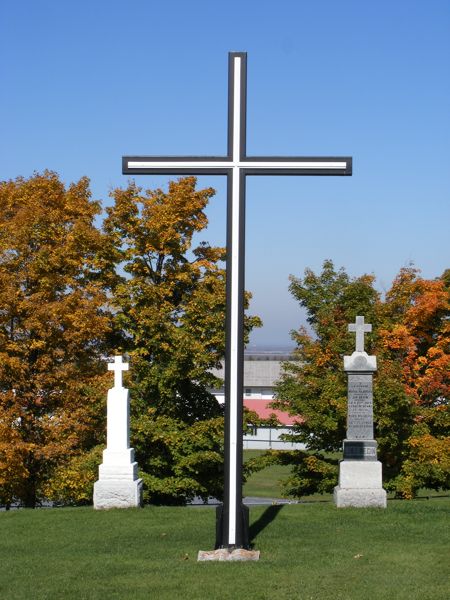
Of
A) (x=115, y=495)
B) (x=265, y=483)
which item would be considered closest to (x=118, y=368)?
(x=115, y=495)

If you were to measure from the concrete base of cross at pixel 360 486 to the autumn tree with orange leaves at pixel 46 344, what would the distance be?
27.5ft

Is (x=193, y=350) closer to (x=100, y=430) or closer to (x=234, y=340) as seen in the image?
(x=100, y=430)

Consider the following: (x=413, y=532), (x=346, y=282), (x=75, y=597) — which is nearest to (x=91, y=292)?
(x=346, y=282)

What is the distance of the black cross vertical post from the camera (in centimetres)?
807

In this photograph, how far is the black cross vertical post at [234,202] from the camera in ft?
26.5

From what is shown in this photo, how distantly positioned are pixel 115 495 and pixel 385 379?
8.99 meters

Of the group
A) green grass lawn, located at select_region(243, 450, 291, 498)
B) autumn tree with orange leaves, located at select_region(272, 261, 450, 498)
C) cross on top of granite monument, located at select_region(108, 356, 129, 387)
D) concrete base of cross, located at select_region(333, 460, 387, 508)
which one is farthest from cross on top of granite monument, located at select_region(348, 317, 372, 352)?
green grass lawn, located at select_region(243, 450, 291, 498)

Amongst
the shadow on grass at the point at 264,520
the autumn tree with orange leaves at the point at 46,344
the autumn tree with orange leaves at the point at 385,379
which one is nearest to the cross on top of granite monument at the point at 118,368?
the shadow on grass at the point at 264,520

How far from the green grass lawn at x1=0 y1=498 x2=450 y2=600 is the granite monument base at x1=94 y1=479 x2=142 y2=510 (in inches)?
11.5

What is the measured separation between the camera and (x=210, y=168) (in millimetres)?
8195

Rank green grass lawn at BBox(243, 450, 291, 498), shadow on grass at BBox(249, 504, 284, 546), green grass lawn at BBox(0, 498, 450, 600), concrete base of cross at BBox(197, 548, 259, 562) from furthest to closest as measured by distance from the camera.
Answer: green grass lawn at BBox(243, 450, 291, 498), shadow on grass at BBox(249, 504, 284, 546), concrete base of cross at BBox(197, 548, 259, 562), green grass lawn at BBox(0, 498, 450, 600)

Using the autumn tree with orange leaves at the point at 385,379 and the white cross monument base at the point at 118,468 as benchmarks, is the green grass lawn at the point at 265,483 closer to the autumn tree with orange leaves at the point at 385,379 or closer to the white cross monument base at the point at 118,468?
the autumn tree with orange leaves at the point at 385,379

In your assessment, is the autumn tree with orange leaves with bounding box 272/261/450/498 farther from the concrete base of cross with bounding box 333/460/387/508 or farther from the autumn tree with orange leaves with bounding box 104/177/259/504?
the concrete base of cross with bounding box 333/460/387/508

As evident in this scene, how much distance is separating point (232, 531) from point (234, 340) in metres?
2.00
